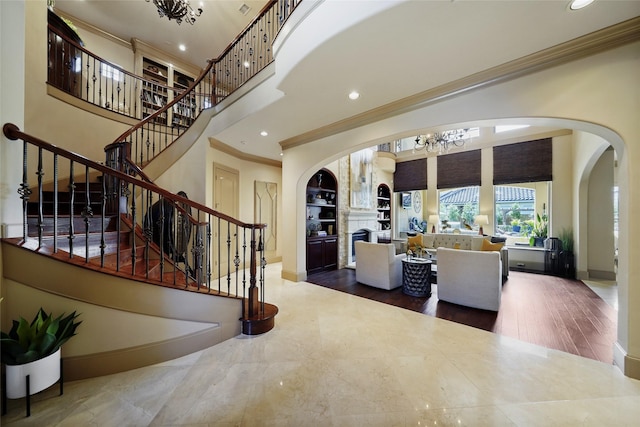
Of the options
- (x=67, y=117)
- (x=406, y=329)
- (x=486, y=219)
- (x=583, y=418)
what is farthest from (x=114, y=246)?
(x=486, y=219)

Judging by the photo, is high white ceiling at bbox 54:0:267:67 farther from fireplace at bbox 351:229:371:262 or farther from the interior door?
fireplace at bbox 351:229:371:262

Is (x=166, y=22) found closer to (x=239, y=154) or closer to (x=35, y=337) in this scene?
(x=239, y=154)

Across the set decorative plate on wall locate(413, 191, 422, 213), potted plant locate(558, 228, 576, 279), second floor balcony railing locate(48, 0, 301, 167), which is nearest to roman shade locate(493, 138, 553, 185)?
potted plant locate(558, 228, 576, 279)

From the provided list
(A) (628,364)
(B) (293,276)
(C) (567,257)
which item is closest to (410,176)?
(C) (567,257)

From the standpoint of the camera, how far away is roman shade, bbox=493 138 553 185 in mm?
5914

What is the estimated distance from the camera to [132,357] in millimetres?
2031

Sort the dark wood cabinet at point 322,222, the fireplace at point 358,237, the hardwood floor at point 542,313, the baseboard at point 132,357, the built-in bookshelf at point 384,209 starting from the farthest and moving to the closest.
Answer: the built-in bookshelf at point 384,209, the fireplace at point 358,237, the dark wood cabinet at point 322,222, the hardwood floor at point 542,313, the baseboard at point 132,357

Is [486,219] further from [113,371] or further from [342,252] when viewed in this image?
[113,371]

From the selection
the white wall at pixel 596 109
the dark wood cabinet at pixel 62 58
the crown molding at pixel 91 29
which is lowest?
the white wall at pixel 596 109

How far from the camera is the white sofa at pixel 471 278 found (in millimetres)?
3270

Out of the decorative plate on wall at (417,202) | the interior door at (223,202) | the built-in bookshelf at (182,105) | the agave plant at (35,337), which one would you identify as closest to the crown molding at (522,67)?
the interior door at (223,202)

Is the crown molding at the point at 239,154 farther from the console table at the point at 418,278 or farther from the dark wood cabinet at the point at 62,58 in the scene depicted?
the console table at the point at 418,278

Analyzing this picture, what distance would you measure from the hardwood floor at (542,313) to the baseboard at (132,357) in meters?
2.60

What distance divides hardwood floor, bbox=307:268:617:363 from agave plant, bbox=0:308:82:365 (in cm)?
352
